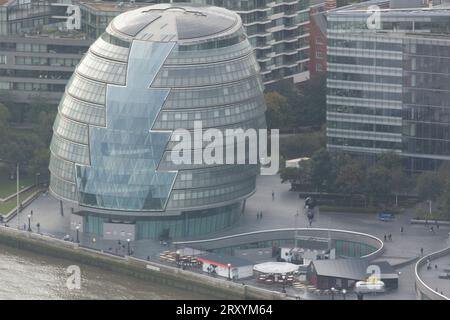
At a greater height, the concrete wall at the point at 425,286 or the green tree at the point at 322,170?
the green tree at the point at 322,170

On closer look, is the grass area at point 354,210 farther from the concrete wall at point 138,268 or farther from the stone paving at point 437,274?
the concrete wall at point 138,268

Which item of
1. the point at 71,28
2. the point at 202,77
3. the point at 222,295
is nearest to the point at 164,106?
the point at 202,77

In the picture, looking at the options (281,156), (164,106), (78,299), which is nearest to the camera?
(78,299)

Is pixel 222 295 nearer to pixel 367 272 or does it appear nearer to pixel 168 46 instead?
pixel 367 272

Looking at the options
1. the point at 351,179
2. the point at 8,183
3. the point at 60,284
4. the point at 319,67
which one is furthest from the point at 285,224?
the point at 319,67

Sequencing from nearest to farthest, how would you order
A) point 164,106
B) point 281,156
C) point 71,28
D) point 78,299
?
point 78,299 < point 164,106 < point 281,156 < point 71,28

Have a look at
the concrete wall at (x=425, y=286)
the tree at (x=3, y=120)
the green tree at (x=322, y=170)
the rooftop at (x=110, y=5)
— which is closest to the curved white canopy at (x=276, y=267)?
the concrete wall at (x=425, y=286)

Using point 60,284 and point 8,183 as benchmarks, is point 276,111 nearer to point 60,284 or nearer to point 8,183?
point 8,183
